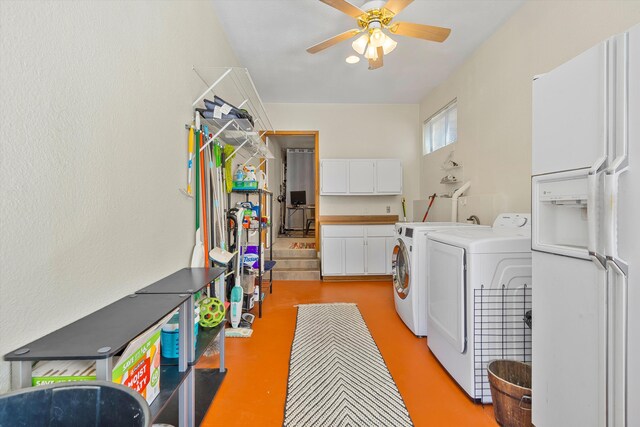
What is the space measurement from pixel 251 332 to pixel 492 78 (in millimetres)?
3329

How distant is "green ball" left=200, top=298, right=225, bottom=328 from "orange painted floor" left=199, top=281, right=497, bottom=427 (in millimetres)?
428

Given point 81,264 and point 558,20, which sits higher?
point 558,20

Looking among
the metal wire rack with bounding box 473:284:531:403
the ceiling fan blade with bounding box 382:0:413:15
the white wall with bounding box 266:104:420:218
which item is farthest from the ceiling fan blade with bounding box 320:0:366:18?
the white wall with bounding box 266:104:420:218

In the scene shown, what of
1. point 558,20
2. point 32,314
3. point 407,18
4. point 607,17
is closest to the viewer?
point 32,314

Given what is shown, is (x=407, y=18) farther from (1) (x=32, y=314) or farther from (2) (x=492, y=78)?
(1) (x=32, y=314)

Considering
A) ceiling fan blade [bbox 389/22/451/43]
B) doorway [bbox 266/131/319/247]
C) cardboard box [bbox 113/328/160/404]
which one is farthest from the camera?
doorway [bbox 266/131/319/247]

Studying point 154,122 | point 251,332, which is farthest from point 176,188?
point 251,332

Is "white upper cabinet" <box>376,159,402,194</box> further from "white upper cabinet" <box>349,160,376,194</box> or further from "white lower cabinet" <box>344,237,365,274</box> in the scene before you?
"white lower cabinet" <box>344,237,365,274</box>

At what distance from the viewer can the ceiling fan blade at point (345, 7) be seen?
1.96 m

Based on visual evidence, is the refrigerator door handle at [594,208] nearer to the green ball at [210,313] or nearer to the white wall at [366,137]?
the green ball at [210,313]

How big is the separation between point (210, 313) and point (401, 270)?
5.84ft

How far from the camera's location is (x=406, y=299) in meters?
2.67

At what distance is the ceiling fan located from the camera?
2059 mm

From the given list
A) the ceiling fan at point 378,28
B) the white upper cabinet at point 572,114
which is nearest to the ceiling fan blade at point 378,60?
the ceiling fan at point 378,28
